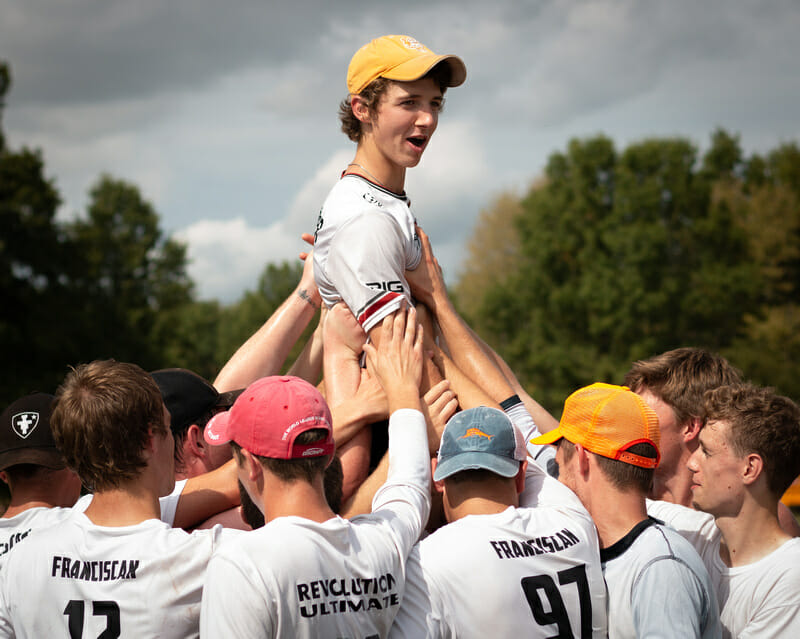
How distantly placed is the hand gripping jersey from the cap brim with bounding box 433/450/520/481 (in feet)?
0.61

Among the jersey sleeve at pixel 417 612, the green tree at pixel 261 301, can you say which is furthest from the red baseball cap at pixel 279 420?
the green tree at pixel 261 301

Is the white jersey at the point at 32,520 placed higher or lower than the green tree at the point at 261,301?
lower

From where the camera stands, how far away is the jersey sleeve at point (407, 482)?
140 inches

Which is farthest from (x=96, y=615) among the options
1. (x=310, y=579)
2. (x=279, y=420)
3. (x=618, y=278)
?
(x=618, y=278)

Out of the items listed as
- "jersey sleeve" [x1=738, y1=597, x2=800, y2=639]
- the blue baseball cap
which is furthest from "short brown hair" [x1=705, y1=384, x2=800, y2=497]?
the blue baseball cap

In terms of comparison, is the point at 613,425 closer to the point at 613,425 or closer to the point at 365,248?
the point at 613,425

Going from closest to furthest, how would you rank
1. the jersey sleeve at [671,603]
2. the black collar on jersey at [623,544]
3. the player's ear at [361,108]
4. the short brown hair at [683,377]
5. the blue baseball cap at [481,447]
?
the jersey sleeve at [671,603], the blue baseball cap at [481,447], the black collar on jersey at [623,544], the player's ear at [361,108], the short brown hair at [683,377]

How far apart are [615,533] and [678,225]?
43472mm

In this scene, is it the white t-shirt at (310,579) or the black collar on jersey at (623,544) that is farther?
the black collar on jersey at (623,544)

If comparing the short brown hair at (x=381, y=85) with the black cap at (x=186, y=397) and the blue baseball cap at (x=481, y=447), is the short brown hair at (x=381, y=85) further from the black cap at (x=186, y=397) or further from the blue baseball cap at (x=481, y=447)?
the blue baseball cap at (x=481, y=447)

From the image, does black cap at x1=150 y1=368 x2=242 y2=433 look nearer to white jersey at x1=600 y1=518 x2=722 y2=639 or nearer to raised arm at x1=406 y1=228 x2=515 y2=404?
raised arm at x1=406 y1=228 x2=515 y2=404

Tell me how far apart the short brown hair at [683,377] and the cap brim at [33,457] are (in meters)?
3.59

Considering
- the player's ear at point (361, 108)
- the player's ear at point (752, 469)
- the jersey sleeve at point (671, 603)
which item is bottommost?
the jersey sleeve at point (671, 603)

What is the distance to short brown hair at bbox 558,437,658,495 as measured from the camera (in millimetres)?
3861
